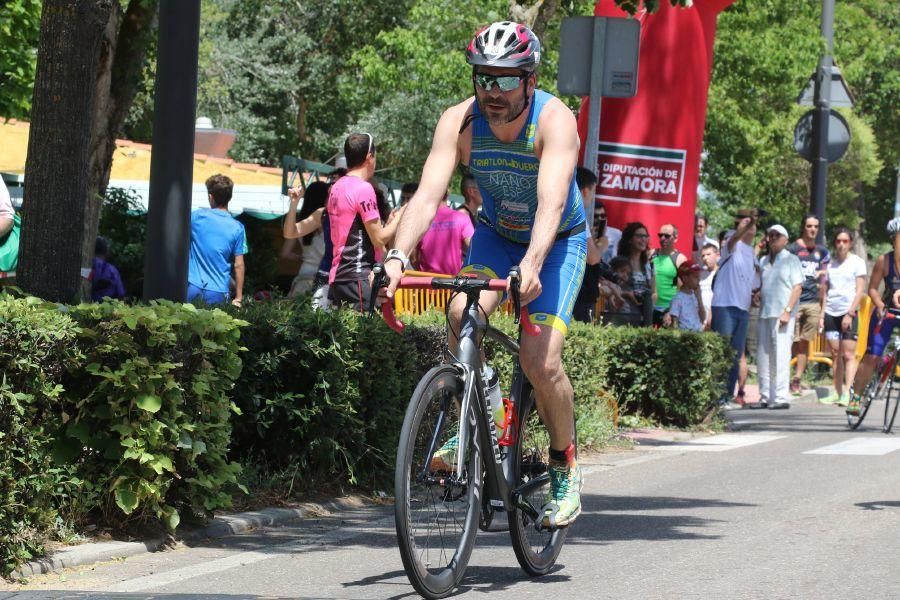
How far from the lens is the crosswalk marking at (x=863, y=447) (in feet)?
41.2

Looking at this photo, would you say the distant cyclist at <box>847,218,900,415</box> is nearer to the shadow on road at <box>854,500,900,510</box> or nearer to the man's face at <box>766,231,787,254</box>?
the man's face at <box>766,231,787,254</box>

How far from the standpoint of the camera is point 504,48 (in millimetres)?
5957

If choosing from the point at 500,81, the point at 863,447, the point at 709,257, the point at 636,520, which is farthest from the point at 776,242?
the point at 500,81

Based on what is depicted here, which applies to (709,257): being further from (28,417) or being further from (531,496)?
(28,417)

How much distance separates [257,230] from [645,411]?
877 cm

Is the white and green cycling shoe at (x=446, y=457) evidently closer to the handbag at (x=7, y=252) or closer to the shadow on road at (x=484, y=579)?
the shadow on road at (x=484, y=579)

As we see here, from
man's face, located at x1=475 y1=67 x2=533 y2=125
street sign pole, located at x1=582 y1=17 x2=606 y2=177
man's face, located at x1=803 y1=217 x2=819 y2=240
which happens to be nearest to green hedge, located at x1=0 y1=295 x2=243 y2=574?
man's face, located at x1=475 y1=67 x2=533 y2=125

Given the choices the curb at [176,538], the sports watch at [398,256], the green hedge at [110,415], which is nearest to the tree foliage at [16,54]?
the curb at [176,538]

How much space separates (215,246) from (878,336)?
627cm

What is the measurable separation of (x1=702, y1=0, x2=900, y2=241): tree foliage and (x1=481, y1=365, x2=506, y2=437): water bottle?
18.1 metres

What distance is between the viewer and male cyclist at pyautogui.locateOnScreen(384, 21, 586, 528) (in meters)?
5.96

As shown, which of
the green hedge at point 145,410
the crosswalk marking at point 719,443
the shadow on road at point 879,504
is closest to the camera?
the green hedge at point 145,410

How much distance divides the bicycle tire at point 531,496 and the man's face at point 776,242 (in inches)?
456

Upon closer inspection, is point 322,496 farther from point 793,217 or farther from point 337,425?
point 793,217
